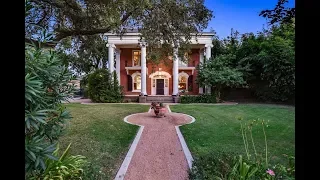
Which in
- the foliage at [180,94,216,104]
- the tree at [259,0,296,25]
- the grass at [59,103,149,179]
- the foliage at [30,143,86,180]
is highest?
the tree at [259,0,296,25]

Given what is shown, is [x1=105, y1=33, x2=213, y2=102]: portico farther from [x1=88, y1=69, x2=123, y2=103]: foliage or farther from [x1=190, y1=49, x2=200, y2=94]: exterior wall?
[x1=88, y1=69, x2=123, y2=103]: foliage

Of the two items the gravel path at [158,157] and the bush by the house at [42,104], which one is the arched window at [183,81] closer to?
the gravel path at [158,157]

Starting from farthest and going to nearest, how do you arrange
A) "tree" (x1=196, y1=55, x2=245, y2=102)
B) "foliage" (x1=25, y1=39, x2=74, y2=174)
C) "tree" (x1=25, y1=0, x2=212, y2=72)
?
"tree" (x1=196, y1=55, x2=245, y2=102)
"tree" (x1=25, y1=0, x2=212, y2=72)
"foliage" (x1=25, y1=39, x2=74, y2=174)

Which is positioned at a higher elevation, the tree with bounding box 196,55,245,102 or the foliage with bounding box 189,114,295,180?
the tree with bounding box 196,55,245,102

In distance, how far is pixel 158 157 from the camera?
15.2 ft

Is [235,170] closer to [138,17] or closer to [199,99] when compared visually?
[138,17]

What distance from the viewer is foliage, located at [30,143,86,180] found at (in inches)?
101

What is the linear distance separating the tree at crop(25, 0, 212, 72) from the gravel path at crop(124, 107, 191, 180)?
2.29 metres

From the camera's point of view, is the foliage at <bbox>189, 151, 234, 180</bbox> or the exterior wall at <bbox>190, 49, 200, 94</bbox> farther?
the exterior wall at <bbox>190, 49, 200, 94</bbox>

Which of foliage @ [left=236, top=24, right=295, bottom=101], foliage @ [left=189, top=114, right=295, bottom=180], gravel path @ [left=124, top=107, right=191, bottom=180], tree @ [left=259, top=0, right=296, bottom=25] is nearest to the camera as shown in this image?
foliage @ [left=189, top=114, right=295, bottom=180]

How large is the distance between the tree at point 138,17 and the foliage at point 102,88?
31.5 ft

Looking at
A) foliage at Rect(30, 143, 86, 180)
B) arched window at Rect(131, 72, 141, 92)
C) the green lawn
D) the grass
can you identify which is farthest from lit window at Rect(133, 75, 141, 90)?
foliage at Rect(30, 143, 86, 180)
